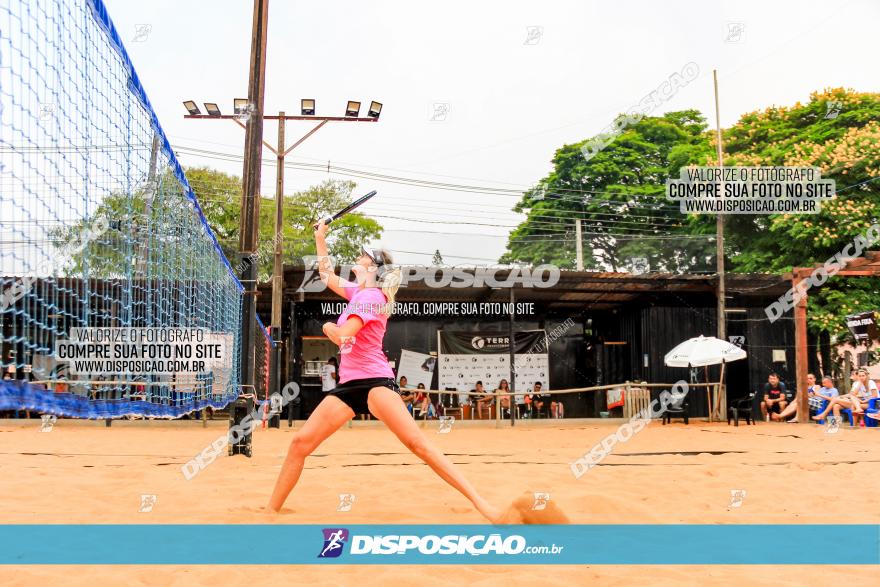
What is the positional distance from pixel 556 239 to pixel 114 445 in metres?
19.5

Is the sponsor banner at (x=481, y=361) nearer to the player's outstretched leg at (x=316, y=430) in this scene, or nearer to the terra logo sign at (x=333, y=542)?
the player's outstretched leg at (x=316, y=430)

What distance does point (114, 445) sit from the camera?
10.7 metres

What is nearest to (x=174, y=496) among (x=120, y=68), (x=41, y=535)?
(x=41, y=535)

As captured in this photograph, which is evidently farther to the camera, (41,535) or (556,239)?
(556,239)

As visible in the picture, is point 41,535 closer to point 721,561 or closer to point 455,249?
point 721,561

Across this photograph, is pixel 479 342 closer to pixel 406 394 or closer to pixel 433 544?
pixel 406 394

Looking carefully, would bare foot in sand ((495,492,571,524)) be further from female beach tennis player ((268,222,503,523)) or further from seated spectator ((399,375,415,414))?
seated spectator ((399,375,415,414))

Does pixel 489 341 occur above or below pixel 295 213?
below

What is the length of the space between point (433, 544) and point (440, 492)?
6.23 ft

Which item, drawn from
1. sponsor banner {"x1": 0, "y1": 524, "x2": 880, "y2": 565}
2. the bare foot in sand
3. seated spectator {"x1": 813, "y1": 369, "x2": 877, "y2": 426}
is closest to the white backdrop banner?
seated spectator {"x1": 813, "y1": 369, "x2": 877, "y2": 426}

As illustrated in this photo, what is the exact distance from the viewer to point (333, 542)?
3611mm

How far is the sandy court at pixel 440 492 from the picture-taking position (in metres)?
3.23

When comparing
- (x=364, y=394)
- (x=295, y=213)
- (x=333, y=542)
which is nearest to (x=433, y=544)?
(x=333, y=542)

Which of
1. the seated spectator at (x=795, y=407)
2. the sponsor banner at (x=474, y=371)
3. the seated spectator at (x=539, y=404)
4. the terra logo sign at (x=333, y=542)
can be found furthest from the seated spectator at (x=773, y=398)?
the terra logo sign at (x=333, y=542)
